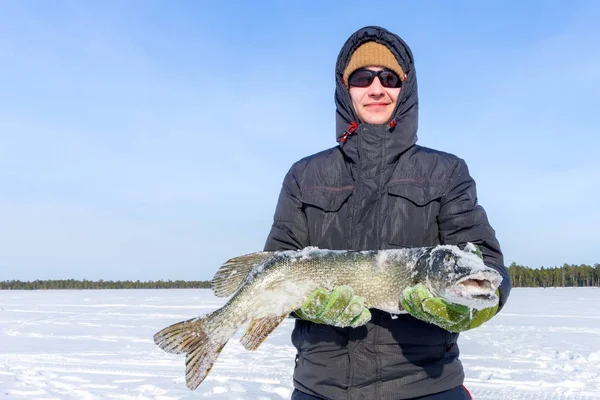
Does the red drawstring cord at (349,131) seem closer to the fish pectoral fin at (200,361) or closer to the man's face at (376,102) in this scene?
the man's face at (376,102)

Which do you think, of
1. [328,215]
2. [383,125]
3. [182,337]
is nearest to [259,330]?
[182,337]

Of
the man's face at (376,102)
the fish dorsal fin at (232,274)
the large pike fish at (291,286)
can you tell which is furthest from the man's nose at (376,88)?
the fish dorsal fin at (232,274)

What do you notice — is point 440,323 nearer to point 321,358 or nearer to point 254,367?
point 321,358

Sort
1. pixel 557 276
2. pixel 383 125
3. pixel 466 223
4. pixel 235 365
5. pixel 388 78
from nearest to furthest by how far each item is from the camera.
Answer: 1. pixel 466 223
2. pixel 383 125
3. pixel 388 78
4. pixel 235 365
5. pixel 557 276

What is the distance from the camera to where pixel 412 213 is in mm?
2506

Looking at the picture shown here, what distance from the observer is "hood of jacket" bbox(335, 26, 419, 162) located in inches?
108

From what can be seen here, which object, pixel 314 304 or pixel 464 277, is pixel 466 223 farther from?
pixel 314 304

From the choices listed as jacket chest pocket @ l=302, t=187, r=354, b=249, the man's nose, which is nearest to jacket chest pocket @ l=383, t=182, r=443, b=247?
jacket chest pocket @ l=302, t=187, r=354, b=249

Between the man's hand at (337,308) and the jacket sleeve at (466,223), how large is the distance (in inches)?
22.1

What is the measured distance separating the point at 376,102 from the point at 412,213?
78 cm

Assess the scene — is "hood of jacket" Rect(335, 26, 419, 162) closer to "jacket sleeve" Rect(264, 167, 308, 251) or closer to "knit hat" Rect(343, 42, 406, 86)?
"knit hat" Rect(343, 42, 406, 86)

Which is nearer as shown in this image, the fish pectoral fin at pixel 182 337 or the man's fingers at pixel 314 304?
the man's fingers at pixel 314 304

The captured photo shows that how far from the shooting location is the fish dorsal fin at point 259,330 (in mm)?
2605

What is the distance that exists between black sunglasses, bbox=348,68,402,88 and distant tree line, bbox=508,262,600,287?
61.6 meters
